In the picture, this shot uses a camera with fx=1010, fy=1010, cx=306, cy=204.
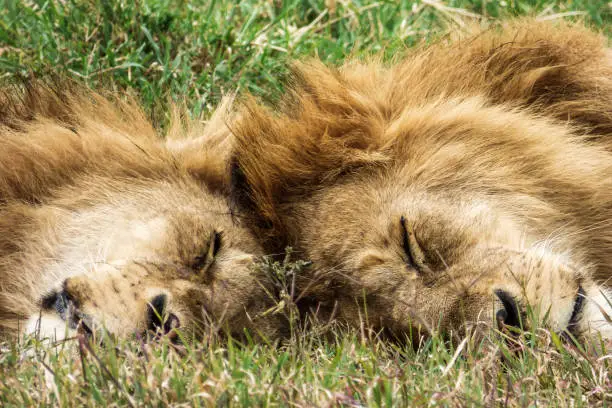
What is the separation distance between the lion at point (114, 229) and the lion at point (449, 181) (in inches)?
5.6

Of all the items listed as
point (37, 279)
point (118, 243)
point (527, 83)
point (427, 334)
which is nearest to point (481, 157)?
point (527, 83)

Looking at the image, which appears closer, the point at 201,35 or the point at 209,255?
the point at 209,255

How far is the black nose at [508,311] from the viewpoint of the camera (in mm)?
2529

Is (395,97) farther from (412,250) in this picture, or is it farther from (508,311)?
(508,311)

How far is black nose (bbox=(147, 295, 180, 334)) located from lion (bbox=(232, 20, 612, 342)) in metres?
0.39

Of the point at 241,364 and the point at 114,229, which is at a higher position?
the point at 114,229

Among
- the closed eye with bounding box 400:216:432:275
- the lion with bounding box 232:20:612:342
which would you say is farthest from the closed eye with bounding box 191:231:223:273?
the closed eye with bounding box 400:216:432:275

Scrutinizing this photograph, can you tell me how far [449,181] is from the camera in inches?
110

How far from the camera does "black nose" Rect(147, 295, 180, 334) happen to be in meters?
2.53

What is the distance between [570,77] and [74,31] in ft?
6.83

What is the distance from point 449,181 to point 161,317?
0.87 meters

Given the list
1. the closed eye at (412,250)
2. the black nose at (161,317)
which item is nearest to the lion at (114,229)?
the black nose at (161,317)

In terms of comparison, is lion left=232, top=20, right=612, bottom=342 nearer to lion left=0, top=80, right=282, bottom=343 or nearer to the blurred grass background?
lion left=0, top=80, right=282, bottom=343

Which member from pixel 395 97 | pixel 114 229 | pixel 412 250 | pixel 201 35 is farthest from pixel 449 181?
pixel 201 35
